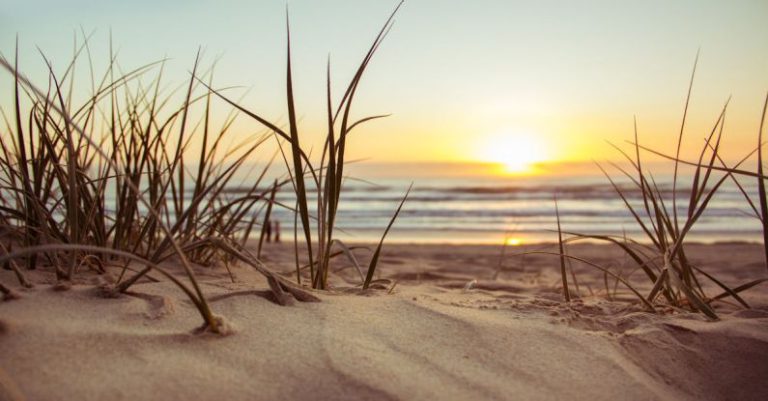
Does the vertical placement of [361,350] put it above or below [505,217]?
above

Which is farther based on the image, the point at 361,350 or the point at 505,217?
the point at 505,217

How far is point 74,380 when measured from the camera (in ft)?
3.47

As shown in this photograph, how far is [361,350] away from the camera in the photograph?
1257 mm

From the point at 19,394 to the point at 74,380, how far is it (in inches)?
3.8

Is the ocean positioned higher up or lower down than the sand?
lower down

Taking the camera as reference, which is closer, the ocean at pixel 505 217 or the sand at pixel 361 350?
the sand at pixel 361 350

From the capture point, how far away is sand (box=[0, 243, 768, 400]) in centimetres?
110

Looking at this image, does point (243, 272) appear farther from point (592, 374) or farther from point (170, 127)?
point (592, 374)

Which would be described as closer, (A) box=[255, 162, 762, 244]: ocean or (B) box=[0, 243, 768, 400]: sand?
(B) box=[0, 243, 768, 400]: sand

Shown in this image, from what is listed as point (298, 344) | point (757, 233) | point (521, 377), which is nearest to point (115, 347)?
point (298, 344)

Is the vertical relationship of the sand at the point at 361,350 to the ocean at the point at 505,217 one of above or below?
above

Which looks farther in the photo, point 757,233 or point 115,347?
point 757,233

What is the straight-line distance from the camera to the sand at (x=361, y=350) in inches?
43.3

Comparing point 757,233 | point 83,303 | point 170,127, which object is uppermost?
point 170,127
